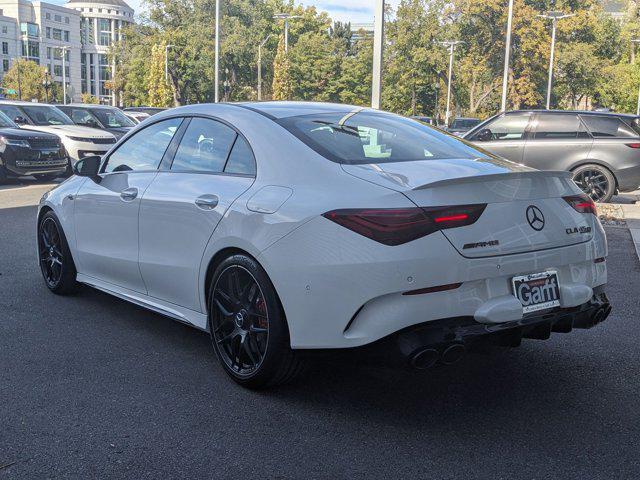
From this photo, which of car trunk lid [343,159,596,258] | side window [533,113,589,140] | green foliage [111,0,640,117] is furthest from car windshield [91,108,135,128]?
green foliage [111,0,640,117]

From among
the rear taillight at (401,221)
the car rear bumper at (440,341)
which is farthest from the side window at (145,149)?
the car rear bumper at (440,341)

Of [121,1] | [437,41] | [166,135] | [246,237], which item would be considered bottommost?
[246,237]

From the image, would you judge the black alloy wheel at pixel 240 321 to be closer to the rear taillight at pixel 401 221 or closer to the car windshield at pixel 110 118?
the rear taillight at pixel 401 221

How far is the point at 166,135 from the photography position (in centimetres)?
505

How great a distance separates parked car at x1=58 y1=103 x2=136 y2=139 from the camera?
19.7 m

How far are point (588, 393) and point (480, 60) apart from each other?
5662 centimetres

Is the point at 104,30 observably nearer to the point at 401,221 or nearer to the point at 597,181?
the point at 597,181

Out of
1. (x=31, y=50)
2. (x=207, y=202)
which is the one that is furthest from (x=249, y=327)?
(x=31, y=50)

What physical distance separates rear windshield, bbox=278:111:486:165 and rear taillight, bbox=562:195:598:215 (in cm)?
60

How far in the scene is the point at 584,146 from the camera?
13750 millimetres

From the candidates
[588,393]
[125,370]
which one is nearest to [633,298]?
[588,393]

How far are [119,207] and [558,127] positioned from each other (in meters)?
10.7

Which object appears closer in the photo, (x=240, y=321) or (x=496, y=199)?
(x=496, y=199)

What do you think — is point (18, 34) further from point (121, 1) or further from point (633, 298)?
point (633, 298)
